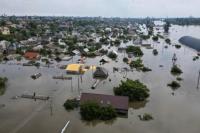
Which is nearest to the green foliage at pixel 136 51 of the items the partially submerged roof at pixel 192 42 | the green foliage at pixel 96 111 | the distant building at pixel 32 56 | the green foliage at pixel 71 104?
the partially submerged roof at pixel 192 42

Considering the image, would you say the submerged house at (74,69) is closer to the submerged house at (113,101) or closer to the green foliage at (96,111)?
the submerged house at (113,101)

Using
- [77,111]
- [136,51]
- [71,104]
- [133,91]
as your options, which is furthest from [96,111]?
[136,51]

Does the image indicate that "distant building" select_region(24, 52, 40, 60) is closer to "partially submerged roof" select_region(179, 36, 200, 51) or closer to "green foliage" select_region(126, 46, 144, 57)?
"green foliage" select_region(126, 46, 144, 57)

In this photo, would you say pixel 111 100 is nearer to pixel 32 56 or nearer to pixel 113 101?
pixel 113 101

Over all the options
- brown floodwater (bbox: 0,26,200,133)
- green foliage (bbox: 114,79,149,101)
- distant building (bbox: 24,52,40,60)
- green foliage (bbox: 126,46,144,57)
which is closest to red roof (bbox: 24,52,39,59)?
distant building (bbox: 24,52,40,60)

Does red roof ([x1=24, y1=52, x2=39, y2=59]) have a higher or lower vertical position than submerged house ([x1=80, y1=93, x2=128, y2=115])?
higher

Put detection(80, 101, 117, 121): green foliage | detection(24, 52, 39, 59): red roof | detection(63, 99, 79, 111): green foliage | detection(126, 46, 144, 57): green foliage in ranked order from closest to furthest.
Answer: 1. detection(80, 101, 117, 121): green foliage
2. detection(63, 99, 79, 111): green foliage
3. detection(24, 52, 39, 59): red roof
4. detection(126, 46, 144, 57): green foliage

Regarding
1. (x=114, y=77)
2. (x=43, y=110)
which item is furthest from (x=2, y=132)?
(x=114, y=77)

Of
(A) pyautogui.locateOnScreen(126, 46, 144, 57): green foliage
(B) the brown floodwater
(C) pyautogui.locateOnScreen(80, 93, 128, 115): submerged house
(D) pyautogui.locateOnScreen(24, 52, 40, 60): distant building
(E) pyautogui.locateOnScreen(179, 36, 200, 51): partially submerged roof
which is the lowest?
(B) the brown floodwater
